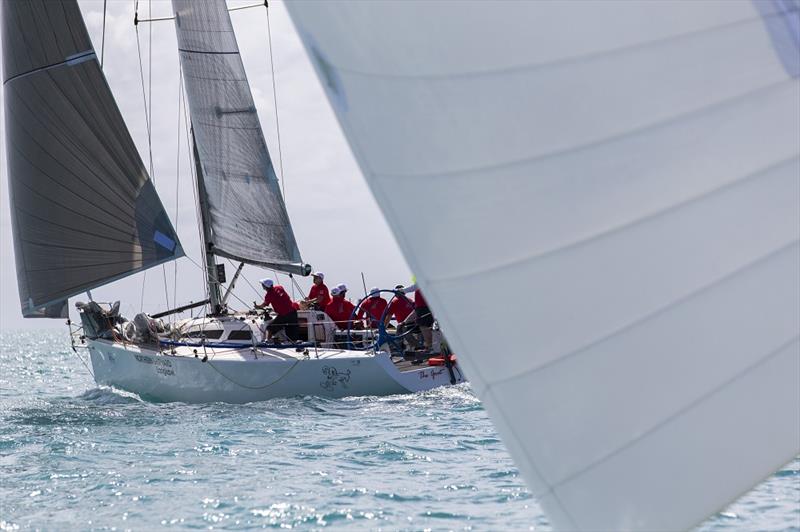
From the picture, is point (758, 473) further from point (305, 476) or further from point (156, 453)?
point (156, 453)

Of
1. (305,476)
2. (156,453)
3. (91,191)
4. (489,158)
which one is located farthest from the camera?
(91,191)

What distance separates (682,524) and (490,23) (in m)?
1.24

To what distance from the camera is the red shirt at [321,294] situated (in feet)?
50.7

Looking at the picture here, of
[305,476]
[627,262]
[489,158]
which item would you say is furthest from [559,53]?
[305,476]

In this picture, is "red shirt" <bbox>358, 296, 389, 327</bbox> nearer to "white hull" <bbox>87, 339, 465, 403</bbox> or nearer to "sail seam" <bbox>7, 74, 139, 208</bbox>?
"white hull" <bbox>87, 339, 465, 403</bbox>

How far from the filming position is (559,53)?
2.26 meters

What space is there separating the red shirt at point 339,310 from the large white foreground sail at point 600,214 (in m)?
12.6

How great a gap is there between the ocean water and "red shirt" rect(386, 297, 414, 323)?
6.13 ft

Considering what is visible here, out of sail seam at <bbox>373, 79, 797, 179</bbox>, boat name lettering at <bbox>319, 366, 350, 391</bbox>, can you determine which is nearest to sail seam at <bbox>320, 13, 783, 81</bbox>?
sail seam at <bbox>373, 79, 797, 179</bbox>

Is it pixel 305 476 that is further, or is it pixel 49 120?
pixel 49 120

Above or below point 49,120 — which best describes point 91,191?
below

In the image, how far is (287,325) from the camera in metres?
13.9

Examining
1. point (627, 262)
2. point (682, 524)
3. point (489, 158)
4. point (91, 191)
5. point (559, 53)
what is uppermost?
point (91, 191)

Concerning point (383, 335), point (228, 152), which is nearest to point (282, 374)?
point (383, 335)
